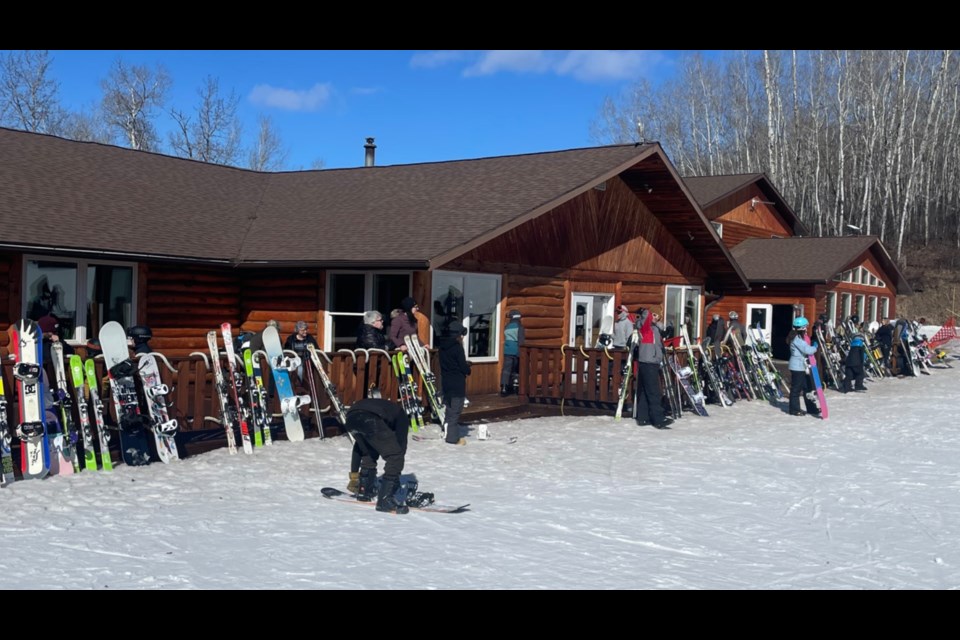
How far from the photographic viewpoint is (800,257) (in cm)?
2883

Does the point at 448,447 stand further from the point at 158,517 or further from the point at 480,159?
the point at 480,159

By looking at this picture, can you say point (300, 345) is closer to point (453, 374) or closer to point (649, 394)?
point (453, 374)

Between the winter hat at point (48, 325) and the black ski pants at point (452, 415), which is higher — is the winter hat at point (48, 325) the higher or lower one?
the higher one

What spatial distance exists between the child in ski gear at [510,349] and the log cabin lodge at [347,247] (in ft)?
0.51

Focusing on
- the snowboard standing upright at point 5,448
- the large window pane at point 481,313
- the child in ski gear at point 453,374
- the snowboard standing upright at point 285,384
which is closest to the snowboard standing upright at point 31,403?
the snowboard standing upright at point 5,448

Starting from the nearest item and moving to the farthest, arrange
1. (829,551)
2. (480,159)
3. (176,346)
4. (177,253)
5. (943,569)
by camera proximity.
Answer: (943,569) < (829,551) < (177,253) < (176,346) < (480,159)

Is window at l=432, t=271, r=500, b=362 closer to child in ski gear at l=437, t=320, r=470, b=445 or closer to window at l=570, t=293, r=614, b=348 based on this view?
window at l=570, t=293, r=614, b=348

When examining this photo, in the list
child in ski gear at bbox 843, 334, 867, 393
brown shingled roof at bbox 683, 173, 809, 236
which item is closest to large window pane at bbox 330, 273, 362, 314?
child in ski gear at bbox 843, 334, 867, 393

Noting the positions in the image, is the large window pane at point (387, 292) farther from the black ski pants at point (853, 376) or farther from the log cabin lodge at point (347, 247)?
the black ski pants at point (853, 376)

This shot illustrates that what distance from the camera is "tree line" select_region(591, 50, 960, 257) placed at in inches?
1902

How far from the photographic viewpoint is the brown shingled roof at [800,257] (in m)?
27.5
